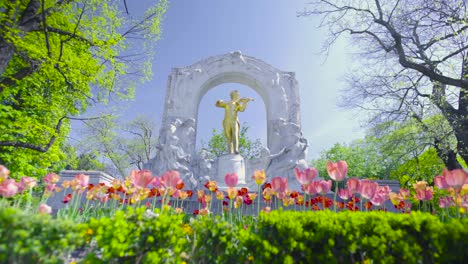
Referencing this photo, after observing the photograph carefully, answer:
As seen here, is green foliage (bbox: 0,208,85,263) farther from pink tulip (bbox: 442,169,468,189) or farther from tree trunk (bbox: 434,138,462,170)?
tree trunk (bbox: 434,138,462,170)

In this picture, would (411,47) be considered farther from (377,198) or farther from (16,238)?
(16,238)

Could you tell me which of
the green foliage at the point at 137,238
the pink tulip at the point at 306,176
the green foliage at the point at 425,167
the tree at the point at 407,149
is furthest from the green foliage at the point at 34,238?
the green foliage at the point at 425,167

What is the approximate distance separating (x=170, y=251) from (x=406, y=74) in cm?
1174

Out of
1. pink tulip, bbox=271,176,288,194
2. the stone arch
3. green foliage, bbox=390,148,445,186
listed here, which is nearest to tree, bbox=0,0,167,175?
the stone arch

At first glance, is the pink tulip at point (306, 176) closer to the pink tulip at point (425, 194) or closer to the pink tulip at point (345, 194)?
the pink tulip at point (345, 194)

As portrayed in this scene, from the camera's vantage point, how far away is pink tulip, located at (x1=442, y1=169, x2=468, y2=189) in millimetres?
2217

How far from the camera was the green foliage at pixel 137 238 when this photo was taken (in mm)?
1657

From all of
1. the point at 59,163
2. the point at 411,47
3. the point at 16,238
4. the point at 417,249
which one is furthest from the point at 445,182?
the point at 59,163

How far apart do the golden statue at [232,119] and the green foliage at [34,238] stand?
23.3 feet

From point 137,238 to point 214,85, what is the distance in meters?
9.80

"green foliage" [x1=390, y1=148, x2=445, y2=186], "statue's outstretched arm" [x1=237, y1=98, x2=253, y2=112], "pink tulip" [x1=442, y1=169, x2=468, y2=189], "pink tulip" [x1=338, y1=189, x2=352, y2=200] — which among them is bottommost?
"pink tulip" [x1=338, y1=189, x2=352, y2=200]

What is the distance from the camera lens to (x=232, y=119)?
345 inches

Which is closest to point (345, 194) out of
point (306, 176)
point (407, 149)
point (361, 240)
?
point (306, 176)

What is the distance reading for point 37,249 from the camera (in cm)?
137
